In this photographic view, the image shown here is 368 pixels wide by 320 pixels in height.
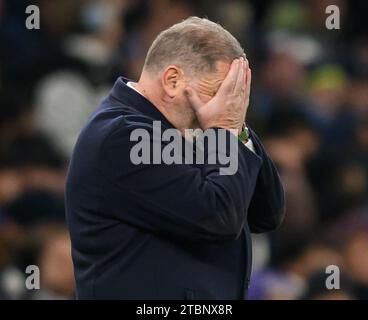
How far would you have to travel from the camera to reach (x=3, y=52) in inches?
263

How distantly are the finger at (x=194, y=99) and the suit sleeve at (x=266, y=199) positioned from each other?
0.79 feet

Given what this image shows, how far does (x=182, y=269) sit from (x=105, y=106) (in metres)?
0.50

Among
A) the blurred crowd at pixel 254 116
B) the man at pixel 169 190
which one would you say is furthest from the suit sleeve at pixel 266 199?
the blurred crowd at pixel 254 116

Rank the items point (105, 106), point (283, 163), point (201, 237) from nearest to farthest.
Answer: point (201, 237)
point (105, 106)
point (283, 163)

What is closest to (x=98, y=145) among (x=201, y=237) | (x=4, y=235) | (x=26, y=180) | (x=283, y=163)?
(x=201, y=237)

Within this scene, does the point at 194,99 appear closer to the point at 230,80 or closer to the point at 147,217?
the point at 230,80

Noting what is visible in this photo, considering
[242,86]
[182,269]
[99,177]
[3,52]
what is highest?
[3,52]

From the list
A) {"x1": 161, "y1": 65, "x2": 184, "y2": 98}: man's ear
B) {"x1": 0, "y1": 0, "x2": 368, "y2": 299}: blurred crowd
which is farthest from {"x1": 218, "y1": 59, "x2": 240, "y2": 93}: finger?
{"x1": 0, "y1": 0, "x2": 368, "y2": 299}: blurred crowd

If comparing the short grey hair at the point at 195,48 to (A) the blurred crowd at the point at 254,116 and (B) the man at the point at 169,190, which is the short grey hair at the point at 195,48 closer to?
(B) the man at the point at 169,190

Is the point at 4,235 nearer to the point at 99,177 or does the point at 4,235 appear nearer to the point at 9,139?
the point at 9,139

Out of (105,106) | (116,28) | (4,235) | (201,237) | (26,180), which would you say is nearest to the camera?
(201,237)

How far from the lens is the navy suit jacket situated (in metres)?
3.03

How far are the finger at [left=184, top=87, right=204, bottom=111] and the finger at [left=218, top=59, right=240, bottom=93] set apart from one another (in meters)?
0.06

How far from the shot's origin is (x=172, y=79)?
3.17 metres
